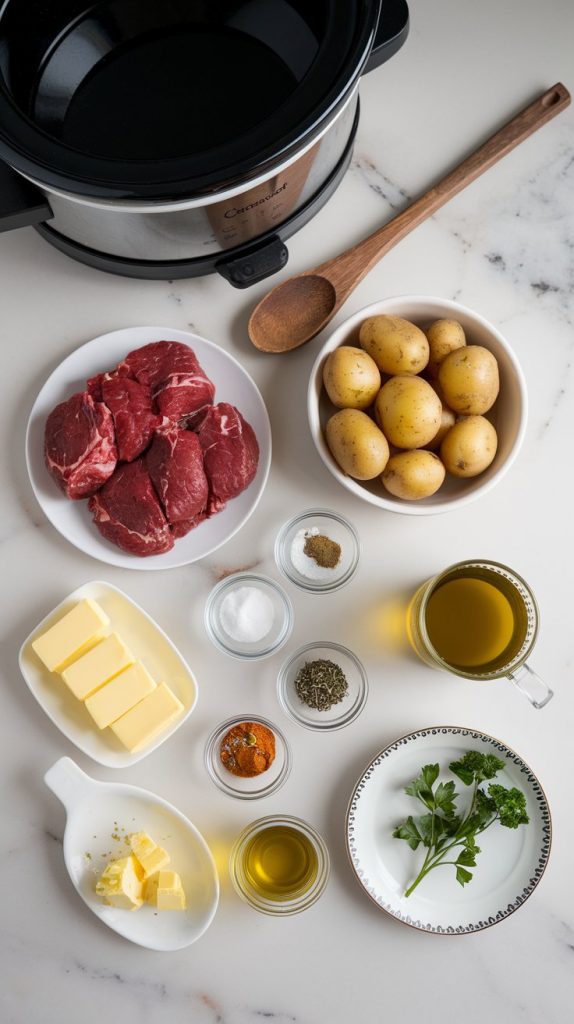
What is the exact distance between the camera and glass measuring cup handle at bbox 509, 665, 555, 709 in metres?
1.28

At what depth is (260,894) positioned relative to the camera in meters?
1.32

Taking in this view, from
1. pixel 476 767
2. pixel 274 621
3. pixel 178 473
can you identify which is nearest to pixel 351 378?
pixel 178 473

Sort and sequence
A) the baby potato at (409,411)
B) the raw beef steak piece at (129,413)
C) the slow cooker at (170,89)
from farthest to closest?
the raw beef steak piece at (129,413), the baby potato at (409,411), the slow cooker at (170,89)

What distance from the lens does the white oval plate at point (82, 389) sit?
1.33 m

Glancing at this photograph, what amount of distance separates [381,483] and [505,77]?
2.45 ft

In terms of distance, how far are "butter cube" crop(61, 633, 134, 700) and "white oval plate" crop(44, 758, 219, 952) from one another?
13 cm

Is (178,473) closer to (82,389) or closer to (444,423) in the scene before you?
(82,389)

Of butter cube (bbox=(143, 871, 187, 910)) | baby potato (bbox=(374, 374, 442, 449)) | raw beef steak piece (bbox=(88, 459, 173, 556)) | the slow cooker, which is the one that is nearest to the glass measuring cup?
baby potato (bbox=(374, 374, 442, 449))

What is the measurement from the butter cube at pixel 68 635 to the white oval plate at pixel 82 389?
0.09 metres

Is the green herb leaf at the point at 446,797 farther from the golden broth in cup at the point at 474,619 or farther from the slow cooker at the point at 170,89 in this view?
the slow cooker at the point at 170,89

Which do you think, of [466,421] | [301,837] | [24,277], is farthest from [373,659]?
[24,277]

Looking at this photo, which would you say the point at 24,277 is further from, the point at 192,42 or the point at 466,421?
the point at 466,421

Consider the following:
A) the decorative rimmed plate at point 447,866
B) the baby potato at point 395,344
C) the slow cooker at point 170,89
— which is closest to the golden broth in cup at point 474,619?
the decorative rimmed plate at point 447,866

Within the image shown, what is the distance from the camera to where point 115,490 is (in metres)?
1.30
